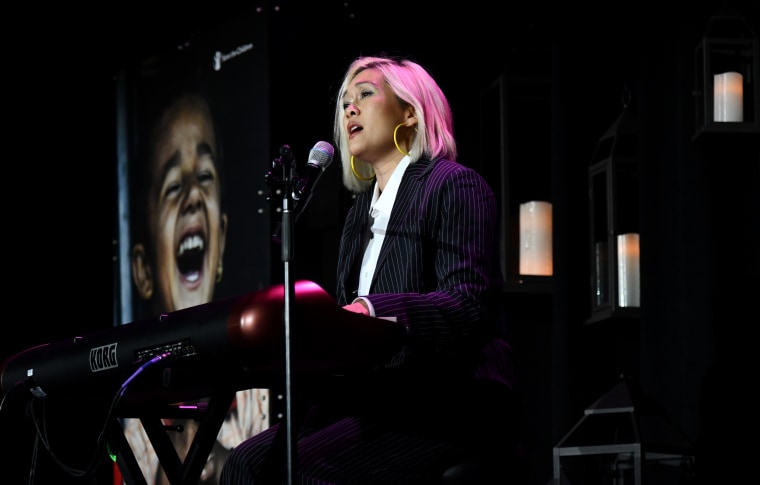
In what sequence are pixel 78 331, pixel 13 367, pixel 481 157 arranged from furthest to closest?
pixel 78 331, pixel 481 157, pixel 13 367

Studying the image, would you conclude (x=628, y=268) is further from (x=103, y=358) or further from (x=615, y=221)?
(x=103, y=358)

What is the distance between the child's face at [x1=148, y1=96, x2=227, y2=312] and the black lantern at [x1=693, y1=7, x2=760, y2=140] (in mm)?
1966

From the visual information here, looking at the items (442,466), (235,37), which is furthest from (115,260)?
(442,466)

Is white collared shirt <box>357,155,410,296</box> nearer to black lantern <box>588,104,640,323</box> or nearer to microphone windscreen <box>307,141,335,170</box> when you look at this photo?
microphone windscreen <box>307,141,335,170</box>

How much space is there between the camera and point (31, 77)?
491cm

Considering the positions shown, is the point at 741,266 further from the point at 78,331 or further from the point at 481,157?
the point at 78,331

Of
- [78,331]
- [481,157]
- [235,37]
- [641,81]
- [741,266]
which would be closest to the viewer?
[741,266]

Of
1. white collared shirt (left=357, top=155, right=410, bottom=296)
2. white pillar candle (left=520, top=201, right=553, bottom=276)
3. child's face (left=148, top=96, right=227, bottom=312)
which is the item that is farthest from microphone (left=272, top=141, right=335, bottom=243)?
child's face (left=148, top=96, right=227, bottom=312)

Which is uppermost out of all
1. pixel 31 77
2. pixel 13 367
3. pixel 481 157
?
pixel 31 77

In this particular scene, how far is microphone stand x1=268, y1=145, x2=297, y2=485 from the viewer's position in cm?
176

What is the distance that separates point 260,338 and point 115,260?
3.38 m

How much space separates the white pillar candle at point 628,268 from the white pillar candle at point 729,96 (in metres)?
0.50

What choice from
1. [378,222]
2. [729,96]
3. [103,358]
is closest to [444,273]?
[378,222]

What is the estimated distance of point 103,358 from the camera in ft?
6.69
